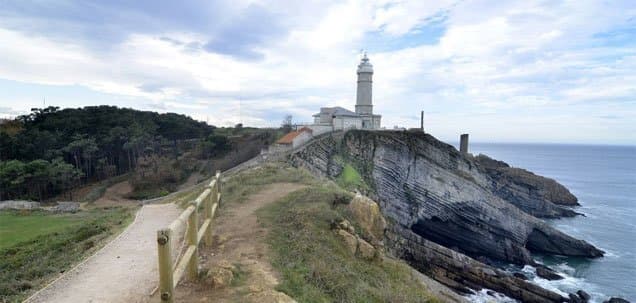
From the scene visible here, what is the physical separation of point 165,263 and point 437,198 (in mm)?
32859

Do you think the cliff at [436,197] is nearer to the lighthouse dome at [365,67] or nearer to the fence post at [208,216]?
→ the lighthouse dome at [365,67]

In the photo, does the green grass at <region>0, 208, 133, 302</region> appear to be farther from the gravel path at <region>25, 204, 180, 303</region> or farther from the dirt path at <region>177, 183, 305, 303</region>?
the dirt path at <region>177, 183, 305, 303</region>

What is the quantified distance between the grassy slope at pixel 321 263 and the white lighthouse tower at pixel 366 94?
33333mm

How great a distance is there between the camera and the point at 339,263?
8.10m

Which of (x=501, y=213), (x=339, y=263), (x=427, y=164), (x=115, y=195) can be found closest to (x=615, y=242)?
(x=501, y=213)

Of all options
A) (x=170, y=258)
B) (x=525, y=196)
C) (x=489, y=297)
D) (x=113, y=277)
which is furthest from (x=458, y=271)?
(x=525, y=196)

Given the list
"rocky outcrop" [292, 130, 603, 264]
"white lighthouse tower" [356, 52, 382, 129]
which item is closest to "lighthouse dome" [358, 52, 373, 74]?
"white lighthouse tower" [356, 52, 382, 129]

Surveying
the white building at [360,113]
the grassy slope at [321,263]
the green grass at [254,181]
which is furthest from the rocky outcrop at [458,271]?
the white building at [360,113]

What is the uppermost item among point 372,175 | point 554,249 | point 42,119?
point 42,119

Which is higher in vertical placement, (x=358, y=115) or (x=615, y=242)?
(x=358, y=115)

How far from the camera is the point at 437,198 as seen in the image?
34.1 meters

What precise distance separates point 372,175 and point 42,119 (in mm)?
39776

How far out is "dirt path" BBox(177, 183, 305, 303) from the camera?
5.49 metres

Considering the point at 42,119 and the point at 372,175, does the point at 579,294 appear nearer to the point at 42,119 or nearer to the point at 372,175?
the point at 372,175
